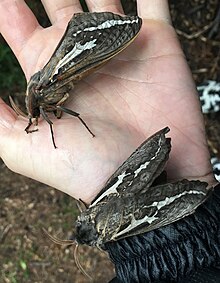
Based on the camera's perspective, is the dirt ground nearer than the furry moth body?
No

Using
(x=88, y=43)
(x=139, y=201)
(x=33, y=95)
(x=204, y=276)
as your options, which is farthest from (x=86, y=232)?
(x=88, y=43)

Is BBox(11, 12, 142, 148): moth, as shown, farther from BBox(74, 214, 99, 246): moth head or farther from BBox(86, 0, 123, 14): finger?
BBox(74, 214, 99, 246): moth head

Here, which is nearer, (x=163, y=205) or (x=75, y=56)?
(x=163, y=205)

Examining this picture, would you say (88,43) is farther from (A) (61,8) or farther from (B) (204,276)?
(B) (204,276)

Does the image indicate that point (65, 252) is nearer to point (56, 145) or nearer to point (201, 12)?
point (56, 145)

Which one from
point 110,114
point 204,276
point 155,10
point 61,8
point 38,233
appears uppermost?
point 61,8

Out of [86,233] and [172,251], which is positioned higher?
[86,233]

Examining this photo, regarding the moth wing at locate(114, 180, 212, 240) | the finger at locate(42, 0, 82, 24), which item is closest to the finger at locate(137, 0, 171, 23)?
the finger at locate(42, 0, 82, 24)
